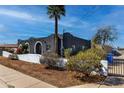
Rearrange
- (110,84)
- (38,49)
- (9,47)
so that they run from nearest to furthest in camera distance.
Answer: (110,84)
(38,49)
(9,47)

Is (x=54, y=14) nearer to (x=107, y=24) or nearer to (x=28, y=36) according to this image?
(x=28, y=36)

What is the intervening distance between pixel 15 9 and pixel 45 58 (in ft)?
9.29

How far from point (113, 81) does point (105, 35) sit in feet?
13.5

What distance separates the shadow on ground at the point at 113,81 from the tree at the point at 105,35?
2.19m

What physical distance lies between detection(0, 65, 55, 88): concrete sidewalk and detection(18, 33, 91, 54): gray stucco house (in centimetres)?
179

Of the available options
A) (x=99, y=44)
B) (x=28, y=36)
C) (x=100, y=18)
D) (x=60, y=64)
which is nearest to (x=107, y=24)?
(x=100, y=18)

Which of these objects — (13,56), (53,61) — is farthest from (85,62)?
(13,56)

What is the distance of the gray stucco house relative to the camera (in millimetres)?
11520

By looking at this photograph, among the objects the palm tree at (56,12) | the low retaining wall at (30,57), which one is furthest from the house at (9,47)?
the palm tree at (56,12)

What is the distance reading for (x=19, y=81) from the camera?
952 centimetres

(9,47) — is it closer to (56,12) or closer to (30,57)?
(30,57)

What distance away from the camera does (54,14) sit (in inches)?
460

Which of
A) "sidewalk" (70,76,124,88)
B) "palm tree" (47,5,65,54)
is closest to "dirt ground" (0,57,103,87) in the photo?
"sidewalk" (70,76,124,88)

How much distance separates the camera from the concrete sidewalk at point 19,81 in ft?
29.2
